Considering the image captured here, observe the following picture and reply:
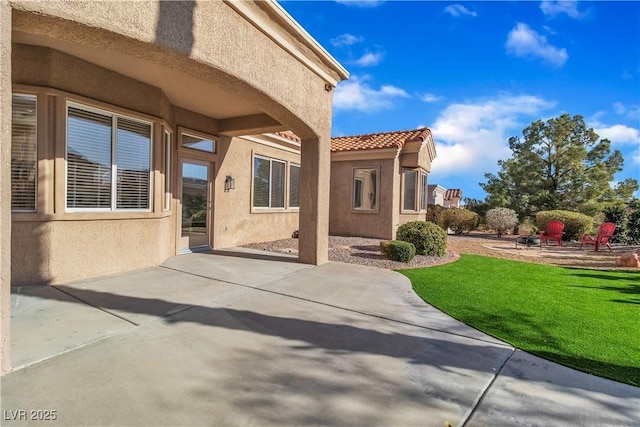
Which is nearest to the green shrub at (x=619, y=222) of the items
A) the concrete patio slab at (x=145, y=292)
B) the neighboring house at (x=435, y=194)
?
the neighboring house at (x=435, y=194)

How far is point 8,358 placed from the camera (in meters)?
3.16

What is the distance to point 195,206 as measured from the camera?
10.2 meters

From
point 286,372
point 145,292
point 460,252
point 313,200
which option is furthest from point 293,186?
point 286,372

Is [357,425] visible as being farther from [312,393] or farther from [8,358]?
[8,358]

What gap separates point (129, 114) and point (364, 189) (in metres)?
10.2

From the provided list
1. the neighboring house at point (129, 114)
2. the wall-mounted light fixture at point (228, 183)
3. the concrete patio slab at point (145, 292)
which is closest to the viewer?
the neighboring house at point (129, 114)

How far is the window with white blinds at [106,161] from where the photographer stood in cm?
645

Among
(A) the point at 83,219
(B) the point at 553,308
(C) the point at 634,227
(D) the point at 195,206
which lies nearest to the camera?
(B) the point at 553,308

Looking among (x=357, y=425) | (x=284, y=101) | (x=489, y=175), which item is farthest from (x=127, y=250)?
(x=489, y=175)

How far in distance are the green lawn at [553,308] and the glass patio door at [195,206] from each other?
641 centimetres

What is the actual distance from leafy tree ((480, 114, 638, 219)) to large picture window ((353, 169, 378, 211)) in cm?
1390

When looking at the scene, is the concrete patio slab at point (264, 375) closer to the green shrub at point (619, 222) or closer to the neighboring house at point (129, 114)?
the neighboring house at point (129, 114)

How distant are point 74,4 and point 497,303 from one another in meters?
7.65

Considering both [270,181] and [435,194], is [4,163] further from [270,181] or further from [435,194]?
[435,194]
